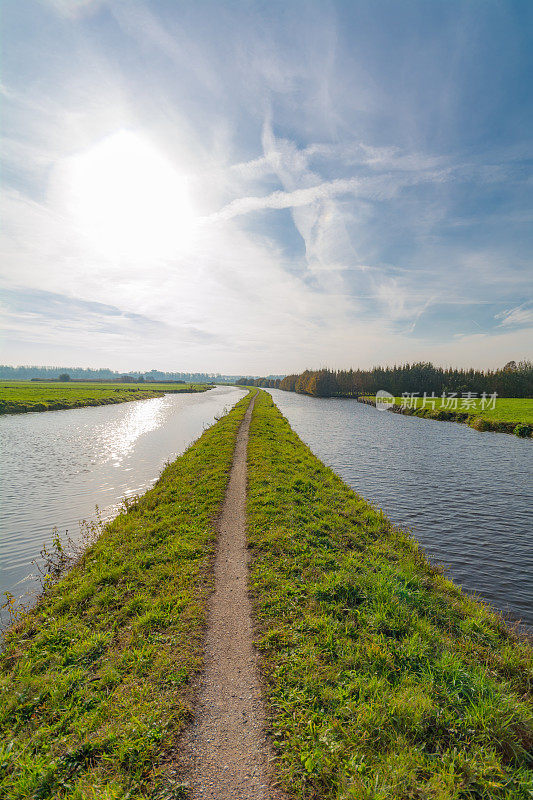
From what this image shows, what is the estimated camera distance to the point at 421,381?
117 metres

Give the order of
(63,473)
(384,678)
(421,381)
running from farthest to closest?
(421,381) < (63,473) < (384,678)

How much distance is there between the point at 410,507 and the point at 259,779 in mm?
14556

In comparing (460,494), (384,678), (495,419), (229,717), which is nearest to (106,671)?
(229,717)

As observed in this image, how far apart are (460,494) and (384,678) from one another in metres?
15.5

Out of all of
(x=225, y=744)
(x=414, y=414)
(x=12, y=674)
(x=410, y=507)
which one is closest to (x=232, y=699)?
(x=225, y=744)

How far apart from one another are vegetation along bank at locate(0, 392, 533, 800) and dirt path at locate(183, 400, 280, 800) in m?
0.24

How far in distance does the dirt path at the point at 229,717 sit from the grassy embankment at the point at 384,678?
34 cm

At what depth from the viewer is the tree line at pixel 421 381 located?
3568 inches

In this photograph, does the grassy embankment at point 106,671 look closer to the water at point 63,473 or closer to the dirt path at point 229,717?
the dirt path at point 229,717

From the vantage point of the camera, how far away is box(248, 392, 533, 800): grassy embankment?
14.7 ft

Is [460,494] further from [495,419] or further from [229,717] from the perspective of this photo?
[495,419]
